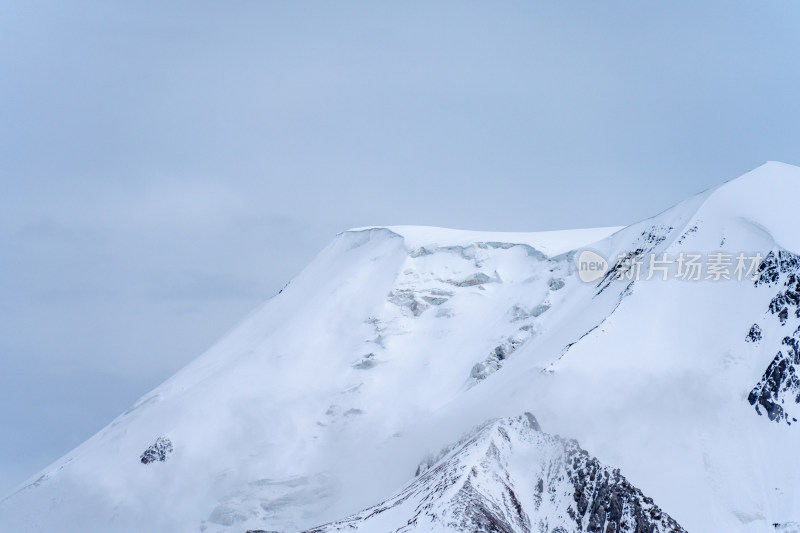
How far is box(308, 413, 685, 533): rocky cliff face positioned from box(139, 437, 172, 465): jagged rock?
47.4 meters

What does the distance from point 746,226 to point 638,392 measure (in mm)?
29091

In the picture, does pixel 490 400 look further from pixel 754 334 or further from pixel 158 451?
pixel 158 451

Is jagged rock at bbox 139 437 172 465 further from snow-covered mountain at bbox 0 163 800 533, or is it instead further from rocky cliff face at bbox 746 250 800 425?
rocky cliff face at bbox 746 250 800 425

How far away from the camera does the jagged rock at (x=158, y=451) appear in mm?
135000

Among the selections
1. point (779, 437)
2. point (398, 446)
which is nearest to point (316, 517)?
point (398, 446)

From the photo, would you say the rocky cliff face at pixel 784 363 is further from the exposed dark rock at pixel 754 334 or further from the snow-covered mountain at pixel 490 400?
the snow-covered mountain at pixel 490 400

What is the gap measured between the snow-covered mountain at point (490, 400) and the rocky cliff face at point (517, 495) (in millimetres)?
267

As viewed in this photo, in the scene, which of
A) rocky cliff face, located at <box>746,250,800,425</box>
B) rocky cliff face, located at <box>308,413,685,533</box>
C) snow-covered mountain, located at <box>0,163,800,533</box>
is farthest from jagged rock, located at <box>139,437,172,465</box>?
rocky cliff face, located at <box>746,250,800,425</box>

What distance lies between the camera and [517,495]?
96.8 meters

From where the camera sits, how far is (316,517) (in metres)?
121

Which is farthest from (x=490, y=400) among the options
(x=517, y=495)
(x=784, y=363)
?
(x=784, y=363)

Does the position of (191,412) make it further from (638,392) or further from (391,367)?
(638,392)

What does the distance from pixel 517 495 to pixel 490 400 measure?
19485 mm

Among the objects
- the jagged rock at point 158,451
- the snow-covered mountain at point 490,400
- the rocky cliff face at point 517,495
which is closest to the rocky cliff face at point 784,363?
the snow-covered mountain at point 490,400
